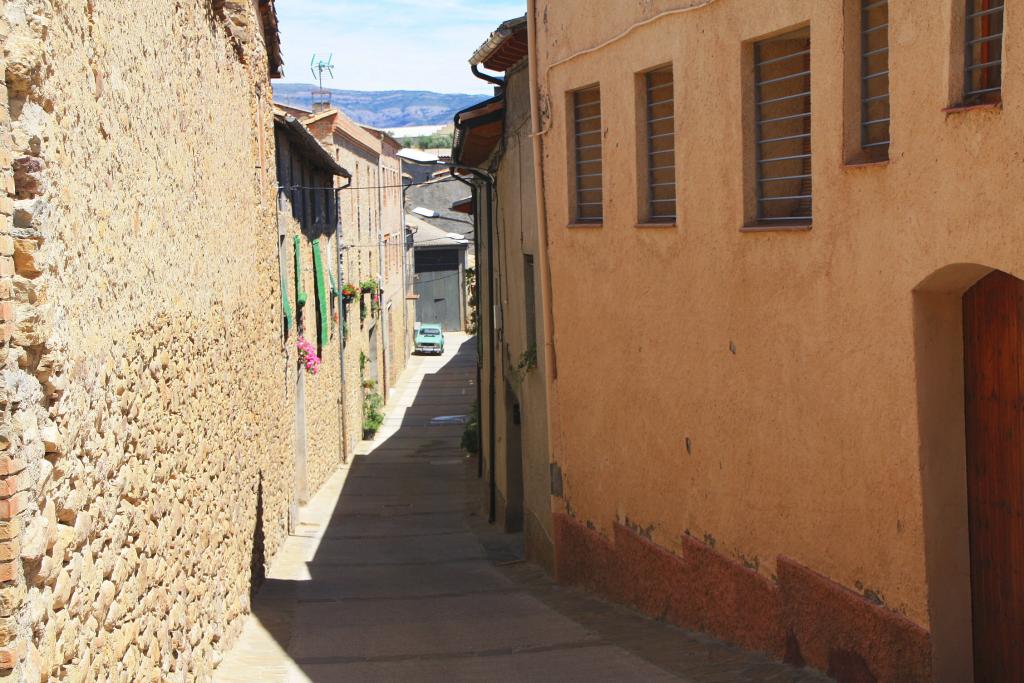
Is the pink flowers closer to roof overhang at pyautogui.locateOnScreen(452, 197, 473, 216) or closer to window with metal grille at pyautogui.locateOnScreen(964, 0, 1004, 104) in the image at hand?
roof overhang at pyautogui.locateOnScreen(452, 197, 473, 216)

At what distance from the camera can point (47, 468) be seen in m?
4.59

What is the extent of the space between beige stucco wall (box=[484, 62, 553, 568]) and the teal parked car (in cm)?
2861

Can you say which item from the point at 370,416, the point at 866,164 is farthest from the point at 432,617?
the point at 370,416

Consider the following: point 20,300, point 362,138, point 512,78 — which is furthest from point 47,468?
point 362,138

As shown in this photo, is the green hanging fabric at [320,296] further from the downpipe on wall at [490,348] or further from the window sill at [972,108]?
the window sill at [972,108]

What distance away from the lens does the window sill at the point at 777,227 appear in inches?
275

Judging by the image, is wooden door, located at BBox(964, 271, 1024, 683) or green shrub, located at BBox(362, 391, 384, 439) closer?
wooden door, located at BBox(964, 271, 1024, 683)

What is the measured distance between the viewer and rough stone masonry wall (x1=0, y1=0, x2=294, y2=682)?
4.39 metres

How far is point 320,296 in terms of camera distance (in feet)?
68.1

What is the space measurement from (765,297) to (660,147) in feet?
7.65

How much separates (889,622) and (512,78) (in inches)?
337

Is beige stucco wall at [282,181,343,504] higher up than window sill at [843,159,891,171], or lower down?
lower down

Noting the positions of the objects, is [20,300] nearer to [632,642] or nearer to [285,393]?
[632,642]

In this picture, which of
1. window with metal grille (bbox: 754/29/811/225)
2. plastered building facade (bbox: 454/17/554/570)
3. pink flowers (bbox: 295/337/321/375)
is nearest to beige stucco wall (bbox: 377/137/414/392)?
pink flowers (bbox: 295/337/321/375)
